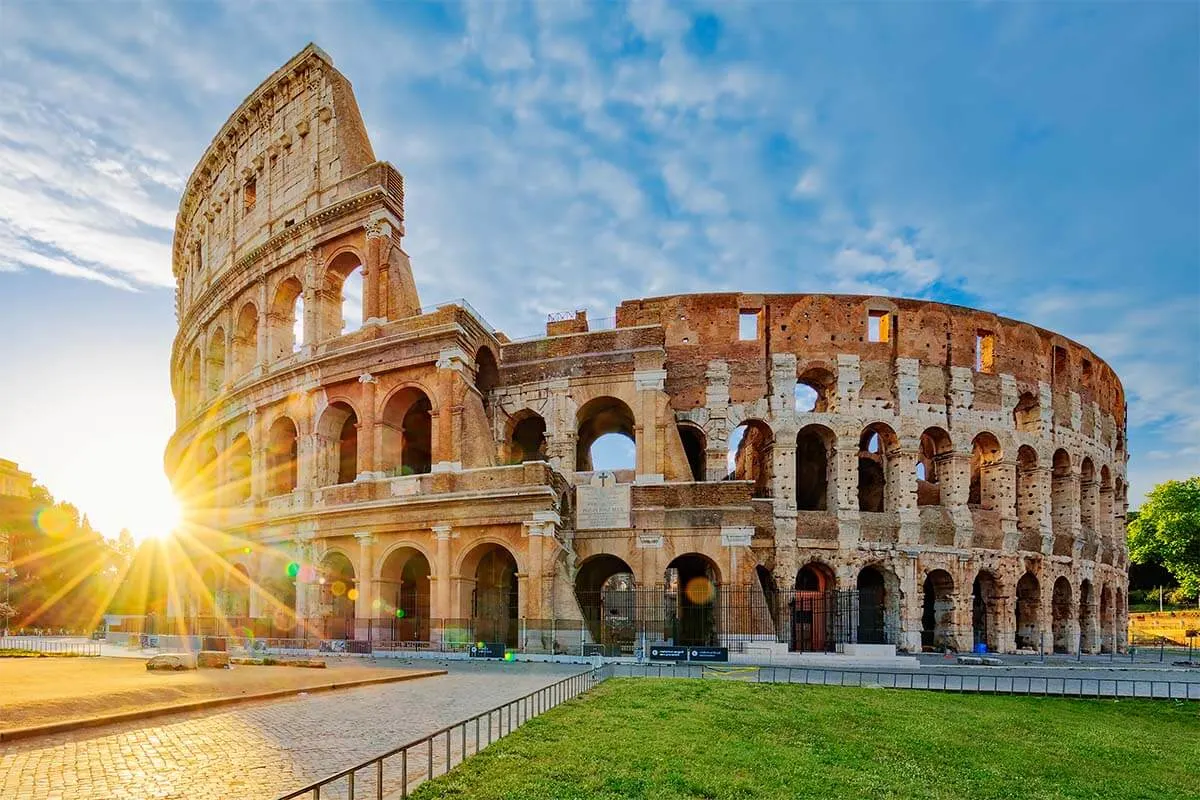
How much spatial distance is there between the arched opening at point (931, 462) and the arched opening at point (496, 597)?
15180mm

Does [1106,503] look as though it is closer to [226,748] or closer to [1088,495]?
[1088,495]

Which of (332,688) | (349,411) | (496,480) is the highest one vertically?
(349,411)

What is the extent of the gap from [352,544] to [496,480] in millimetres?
5691

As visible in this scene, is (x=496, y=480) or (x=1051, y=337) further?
(x=1051, y=337)

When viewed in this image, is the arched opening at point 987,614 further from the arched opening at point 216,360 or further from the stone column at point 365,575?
the arched opening at point 216,360

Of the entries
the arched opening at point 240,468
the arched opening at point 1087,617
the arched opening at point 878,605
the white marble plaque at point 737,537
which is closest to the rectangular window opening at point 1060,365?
the arched opening at point 1087,617

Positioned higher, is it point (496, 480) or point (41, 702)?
point (496, 480)

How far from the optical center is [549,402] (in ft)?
89.5

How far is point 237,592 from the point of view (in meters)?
29.9

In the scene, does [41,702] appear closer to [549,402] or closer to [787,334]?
[549,402]

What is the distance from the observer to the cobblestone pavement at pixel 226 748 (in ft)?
22.6

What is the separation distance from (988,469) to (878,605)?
6.95 metres

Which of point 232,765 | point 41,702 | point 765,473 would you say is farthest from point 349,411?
point 232,765

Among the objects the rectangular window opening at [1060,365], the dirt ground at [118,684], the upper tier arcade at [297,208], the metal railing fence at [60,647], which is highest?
the upper tier arcade at [297,208]
